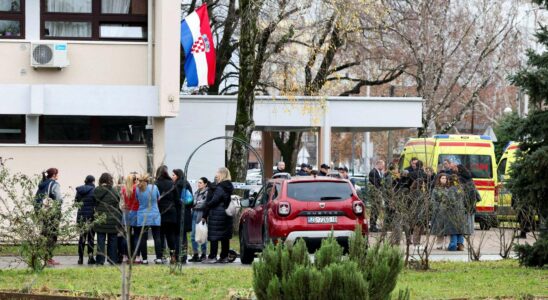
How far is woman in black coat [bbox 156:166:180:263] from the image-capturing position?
71.6 ft

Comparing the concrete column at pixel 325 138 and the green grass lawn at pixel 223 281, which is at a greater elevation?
the concrete column at pixel 325 138

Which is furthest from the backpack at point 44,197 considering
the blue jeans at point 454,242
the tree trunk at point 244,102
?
the tree trunk at point 244,102

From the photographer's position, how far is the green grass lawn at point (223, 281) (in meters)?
14.6

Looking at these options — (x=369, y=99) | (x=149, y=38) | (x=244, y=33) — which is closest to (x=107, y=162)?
(x=149, y=38)

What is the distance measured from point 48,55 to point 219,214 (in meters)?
7.21

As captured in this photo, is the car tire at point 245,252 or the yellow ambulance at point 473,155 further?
the yellow ambulance at point 473,155

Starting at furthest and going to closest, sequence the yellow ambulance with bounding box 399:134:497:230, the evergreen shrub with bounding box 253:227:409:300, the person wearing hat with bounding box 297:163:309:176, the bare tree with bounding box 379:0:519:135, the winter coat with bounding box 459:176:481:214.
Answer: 1. the bare tree with bounding box 379:0:519:135
2. the yellow ambulance with bounding box 399:134:497:230
3. the person wearing hat with bounding box 297:163:309:176
4. the winter coat with bounding box 459:176:481:214
5. the evergreen shrub with bounding box 253:227:409:300

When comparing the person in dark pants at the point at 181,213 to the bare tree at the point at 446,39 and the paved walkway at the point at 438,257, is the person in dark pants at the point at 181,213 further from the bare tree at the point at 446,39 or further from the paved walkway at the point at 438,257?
the bare tree at the point at 446,39

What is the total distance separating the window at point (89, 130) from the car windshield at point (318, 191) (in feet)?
24.8

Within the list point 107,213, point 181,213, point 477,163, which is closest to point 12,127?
point 107,213

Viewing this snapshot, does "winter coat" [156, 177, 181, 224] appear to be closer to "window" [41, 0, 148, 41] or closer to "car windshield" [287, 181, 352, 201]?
"car windshield" [287, 181, 352, 201]

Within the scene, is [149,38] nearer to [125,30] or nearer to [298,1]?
[125,30]

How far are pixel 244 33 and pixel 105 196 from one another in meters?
9.90

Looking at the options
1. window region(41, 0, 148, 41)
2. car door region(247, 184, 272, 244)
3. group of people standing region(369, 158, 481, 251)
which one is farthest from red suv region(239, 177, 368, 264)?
A: window region(41, 0, 148, 41)
